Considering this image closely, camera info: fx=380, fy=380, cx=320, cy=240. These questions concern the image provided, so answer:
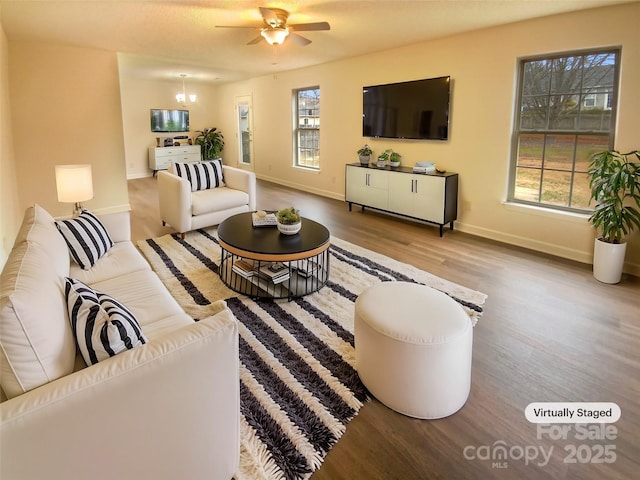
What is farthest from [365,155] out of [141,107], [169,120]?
[141,107]

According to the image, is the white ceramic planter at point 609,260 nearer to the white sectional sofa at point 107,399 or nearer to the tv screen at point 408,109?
the tv screen at point 408,109

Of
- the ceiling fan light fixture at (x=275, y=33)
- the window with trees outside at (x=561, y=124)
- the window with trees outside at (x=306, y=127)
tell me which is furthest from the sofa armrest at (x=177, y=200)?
the window with trees outside at (x=561, y=124)

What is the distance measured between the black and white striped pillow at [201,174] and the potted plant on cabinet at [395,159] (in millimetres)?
2397

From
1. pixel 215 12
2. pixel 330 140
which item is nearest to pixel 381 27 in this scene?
pixel 215 12

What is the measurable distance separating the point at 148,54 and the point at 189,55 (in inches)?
23.5

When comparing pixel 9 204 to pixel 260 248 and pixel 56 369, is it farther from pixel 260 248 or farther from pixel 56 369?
pixel 56 369

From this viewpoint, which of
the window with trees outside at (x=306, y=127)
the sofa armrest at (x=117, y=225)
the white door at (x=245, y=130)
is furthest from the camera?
the white door at (x=245, y=130)

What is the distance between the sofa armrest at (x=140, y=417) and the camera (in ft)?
3.33

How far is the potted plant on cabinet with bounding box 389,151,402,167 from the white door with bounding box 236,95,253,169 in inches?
179

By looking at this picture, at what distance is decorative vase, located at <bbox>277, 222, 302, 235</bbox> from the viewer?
125 inches

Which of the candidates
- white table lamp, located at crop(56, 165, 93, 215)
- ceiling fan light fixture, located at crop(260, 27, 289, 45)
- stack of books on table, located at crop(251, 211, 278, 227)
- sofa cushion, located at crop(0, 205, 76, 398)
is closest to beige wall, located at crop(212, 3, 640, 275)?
stack of books on table, located at crop(251, 211, 278, 227)

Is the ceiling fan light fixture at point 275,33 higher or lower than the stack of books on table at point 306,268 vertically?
higher

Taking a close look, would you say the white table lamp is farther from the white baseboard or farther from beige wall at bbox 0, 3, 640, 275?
the white baseboard

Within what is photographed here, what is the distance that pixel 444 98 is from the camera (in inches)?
186
